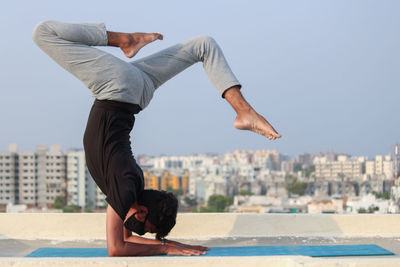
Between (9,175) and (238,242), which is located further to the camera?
(9,175)

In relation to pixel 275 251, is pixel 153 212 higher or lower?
higher

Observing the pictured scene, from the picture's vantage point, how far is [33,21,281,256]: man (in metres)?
3.14

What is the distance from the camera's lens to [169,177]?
3369 inches

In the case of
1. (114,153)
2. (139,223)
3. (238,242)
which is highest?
(114,153)

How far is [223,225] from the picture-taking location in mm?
4941

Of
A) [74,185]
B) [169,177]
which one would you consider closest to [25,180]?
[74,185]

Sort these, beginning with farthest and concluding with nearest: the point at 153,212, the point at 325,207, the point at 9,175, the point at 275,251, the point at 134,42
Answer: the point at 9,175
the point at 325,207
the point at 275,251
the point at 134,42
the point at 153,212

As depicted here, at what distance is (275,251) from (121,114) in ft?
4.81

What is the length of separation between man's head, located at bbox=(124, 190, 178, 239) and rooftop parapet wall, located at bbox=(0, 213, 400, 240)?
1666 mm

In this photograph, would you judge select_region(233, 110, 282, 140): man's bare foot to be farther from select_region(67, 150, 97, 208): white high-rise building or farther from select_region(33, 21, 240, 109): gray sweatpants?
select_region(67, 150, 97, 208): white high-rise building

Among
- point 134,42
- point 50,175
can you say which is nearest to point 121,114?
point 134,42

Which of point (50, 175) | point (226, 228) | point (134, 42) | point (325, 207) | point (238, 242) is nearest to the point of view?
point (134, 42)

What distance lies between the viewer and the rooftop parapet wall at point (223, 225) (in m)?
4.87

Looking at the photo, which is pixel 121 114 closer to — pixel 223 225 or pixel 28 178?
pixel 223 225
